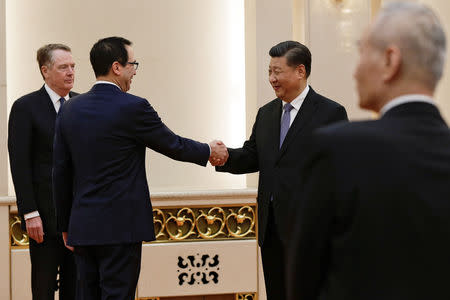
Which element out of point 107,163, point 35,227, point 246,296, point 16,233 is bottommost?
point 246,296

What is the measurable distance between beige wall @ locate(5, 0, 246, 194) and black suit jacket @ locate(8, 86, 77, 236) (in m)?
1.31

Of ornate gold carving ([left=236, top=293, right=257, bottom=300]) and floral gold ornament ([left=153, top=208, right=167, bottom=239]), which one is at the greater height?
floral gold ornament ([left=153, top=208, right=167, bottom=239])

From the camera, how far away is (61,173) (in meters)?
2.74

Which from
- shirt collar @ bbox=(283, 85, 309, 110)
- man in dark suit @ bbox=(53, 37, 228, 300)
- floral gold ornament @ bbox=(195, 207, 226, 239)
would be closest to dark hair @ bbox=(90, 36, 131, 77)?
man in dark suit @ bbox=(53, 37, 228, 300)

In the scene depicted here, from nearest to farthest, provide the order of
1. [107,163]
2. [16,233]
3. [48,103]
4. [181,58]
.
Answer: [107,163]
[48,103]
[16,233]
[181,58]

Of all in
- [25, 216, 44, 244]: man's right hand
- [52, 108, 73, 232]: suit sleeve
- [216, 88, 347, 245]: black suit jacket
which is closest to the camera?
[52, 108, 73, 232]: suit sleeve

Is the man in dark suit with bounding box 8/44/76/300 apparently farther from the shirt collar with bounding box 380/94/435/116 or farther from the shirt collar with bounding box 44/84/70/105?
the shirt collar with bounding box 380/94/435/116

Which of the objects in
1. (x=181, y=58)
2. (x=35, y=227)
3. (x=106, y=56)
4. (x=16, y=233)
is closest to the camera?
(x=106, y=56)

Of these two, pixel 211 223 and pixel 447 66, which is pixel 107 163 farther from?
pixel 447 66

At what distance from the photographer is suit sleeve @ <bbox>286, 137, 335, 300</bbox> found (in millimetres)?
1213

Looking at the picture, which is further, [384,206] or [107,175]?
[107,175]

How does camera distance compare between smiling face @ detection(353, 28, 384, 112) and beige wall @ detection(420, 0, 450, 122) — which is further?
beige wall @ detection(420, 0, 450, 122)

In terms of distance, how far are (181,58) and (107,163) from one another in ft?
6.99

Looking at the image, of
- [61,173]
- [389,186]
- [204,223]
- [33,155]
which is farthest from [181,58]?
[389,186]
